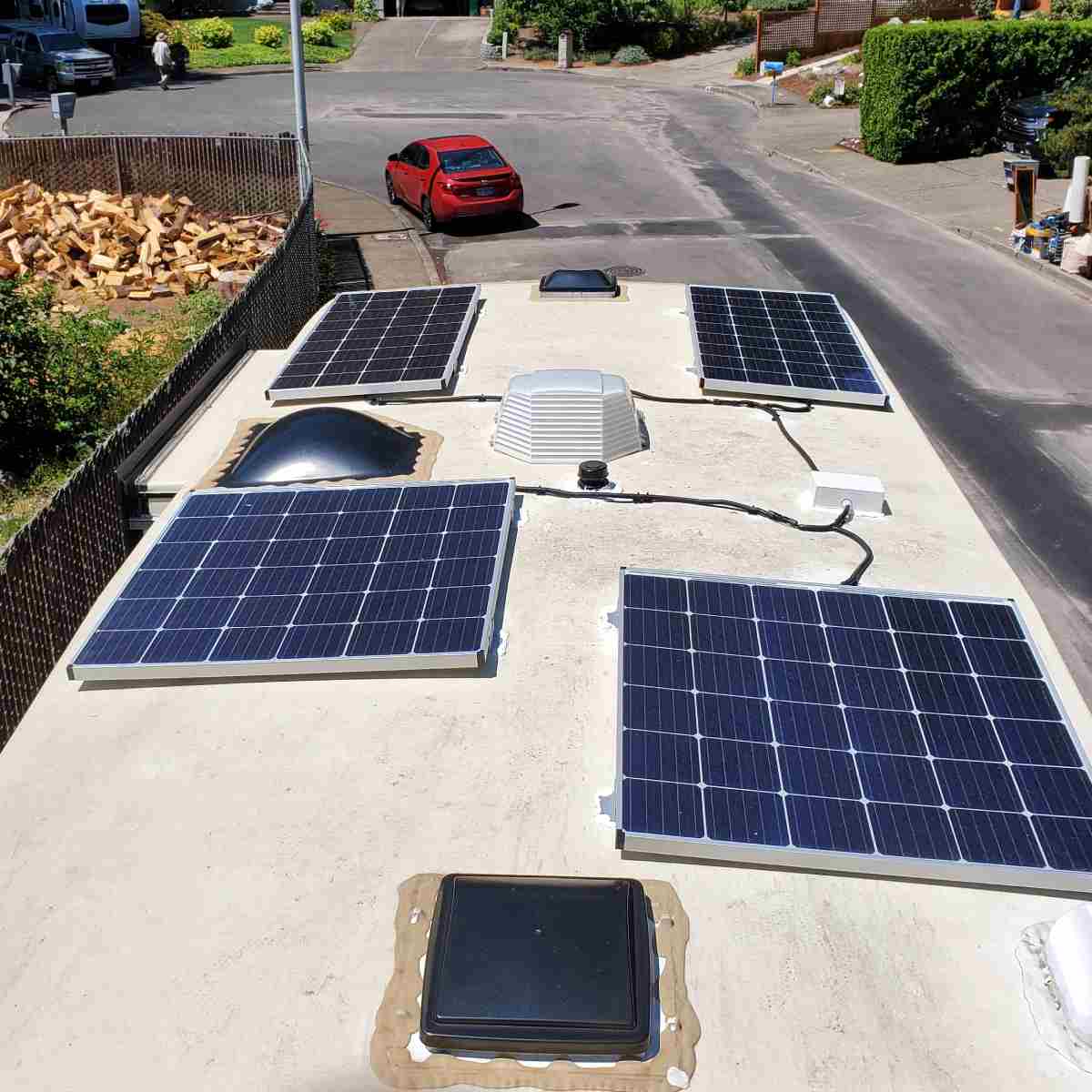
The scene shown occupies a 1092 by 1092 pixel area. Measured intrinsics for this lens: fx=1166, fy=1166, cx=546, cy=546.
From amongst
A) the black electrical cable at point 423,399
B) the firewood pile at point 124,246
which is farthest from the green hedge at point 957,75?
the black electrical cable at point 423,399

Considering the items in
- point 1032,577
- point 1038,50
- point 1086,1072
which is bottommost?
point 1032,577

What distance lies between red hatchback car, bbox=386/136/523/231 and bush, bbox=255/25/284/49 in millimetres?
37253

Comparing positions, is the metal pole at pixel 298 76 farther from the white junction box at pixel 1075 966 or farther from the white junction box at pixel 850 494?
the white junction box at pixel 1075 966

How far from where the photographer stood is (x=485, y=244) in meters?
27.9

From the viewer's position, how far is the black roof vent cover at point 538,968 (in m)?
4.97

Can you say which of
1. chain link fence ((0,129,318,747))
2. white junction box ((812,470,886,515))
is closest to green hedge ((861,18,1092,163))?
chain link fence ((0,129,318,747))

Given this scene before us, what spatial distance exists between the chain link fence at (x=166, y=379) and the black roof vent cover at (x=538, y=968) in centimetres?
558

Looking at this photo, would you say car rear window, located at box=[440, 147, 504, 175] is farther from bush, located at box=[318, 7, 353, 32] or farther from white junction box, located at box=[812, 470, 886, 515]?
bush, located at box=[318, 7, 353, 32]

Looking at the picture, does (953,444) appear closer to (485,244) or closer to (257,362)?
(257,362)

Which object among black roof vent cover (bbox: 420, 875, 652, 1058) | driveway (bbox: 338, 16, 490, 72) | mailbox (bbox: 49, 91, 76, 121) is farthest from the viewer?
driveway (bbox: 338, 16, 490, 72)

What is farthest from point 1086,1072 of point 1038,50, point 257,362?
point 1038,50

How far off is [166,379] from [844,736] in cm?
783

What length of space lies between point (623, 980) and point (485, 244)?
2454 centimetres

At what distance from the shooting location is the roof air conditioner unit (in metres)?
10.2
